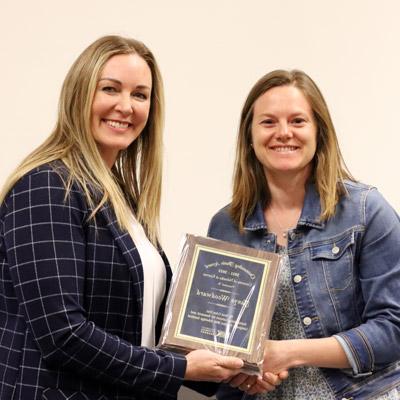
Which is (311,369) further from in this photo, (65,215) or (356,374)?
(65,215)

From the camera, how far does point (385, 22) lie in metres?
2.43

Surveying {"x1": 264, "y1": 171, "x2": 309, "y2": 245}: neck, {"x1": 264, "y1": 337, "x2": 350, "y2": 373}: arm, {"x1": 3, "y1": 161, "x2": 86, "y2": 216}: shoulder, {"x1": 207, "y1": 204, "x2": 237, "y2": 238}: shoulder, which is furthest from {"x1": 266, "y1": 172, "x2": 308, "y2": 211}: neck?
{"x1": 3, "y1": 161, "x2": 86, "y2": 216}: shoulder

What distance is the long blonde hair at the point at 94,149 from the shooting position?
5.01 feet

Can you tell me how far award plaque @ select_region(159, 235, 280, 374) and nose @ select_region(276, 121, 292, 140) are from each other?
0.96 feet

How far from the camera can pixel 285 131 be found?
173 cm

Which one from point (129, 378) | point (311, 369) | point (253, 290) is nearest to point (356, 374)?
point (311, 369)

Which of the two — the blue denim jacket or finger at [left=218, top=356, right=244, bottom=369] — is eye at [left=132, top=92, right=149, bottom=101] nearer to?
the blue denim jacket

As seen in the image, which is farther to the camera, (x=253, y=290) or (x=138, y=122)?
(x=138, y=122)

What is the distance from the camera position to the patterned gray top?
5.57 feet

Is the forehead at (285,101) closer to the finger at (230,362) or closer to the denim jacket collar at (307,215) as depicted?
the denim jacket collar at (307,215)

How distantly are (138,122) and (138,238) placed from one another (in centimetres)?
28

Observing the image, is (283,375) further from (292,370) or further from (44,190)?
(44,190)

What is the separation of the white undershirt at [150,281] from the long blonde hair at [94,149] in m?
0.05

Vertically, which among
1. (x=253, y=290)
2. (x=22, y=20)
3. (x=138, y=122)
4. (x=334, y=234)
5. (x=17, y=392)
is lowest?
(x=17, y=392)
